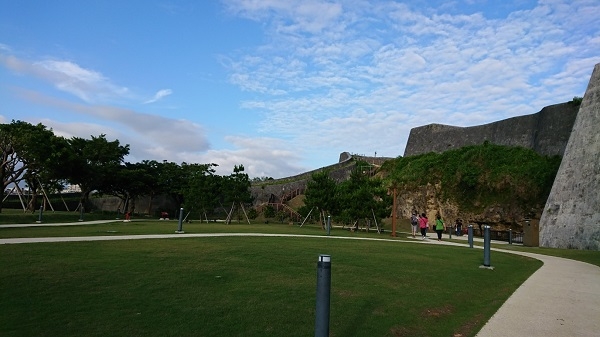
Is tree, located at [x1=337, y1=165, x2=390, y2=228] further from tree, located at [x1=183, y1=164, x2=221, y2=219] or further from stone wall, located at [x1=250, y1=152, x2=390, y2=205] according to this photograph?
stone wall, located at [x1=250, y1=152, x2=390, y2=205]

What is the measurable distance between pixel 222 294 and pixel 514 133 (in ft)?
99.2

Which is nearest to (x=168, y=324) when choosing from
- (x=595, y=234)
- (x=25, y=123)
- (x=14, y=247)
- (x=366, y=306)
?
(x=366, y=306)

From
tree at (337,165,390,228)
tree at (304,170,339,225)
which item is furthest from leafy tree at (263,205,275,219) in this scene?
tree at (337,165,390,228)

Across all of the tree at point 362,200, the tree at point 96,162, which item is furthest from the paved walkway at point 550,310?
the tree at point 96,162

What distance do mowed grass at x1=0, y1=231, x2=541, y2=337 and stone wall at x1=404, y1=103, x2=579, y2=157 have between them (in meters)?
21.4

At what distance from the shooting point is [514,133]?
30.7m

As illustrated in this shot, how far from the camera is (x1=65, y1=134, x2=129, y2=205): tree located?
35.1 meters

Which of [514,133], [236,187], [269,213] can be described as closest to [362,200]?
[236,187]

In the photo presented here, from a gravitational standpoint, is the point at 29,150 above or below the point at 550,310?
above

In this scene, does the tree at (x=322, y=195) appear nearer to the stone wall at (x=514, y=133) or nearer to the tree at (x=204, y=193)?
the tree at (x=204, y=193)

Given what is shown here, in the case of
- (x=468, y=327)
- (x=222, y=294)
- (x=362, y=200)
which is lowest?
(x=468, y=327)

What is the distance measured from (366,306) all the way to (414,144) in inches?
1458

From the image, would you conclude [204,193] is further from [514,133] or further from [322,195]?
[514,133]

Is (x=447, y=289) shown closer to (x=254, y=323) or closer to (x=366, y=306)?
(x=366, y=306)
